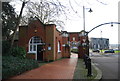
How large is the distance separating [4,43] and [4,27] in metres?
2.69

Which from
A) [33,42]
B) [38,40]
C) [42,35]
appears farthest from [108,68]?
[33,42]

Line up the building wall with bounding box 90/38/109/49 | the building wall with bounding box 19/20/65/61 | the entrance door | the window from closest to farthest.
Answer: the building wall with bounding box 19/20/65/61, the entrance door, the window, the building wall with bounding box 90/38/109/49

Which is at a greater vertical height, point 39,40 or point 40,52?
point 39,40

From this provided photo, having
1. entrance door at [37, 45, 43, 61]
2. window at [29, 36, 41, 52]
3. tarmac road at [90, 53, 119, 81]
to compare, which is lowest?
tarmac road at [90, 53, 119, 81]

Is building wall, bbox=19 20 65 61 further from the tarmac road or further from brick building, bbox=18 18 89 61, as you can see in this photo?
the tarmac road

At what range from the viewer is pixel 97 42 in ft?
312

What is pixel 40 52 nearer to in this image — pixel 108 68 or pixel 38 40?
pixel 38 40

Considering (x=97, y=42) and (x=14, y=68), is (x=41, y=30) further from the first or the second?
(x=97, y=42)

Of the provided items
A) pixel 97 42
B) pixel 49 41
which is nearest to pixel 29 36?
pixel 49 41

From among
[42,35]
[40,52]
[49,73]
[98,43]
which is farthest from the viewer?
[98,43]

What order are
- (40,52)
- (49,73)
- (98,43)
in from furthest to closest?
(98,43) → (40,52) → (49,73)

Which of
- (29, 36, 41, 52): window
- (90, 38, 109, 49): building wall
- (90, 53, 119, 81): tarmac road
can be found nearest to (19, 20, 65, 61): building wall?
(29, 36, 41, 52): window

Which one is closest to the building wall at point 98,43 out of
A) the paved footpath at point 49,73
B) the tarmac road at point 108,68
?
the tarmac road at point 108,68

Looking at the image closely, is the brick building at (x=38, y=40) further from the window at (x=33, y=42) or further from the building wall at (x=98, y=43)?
the building wall at (x=98, y=43)
